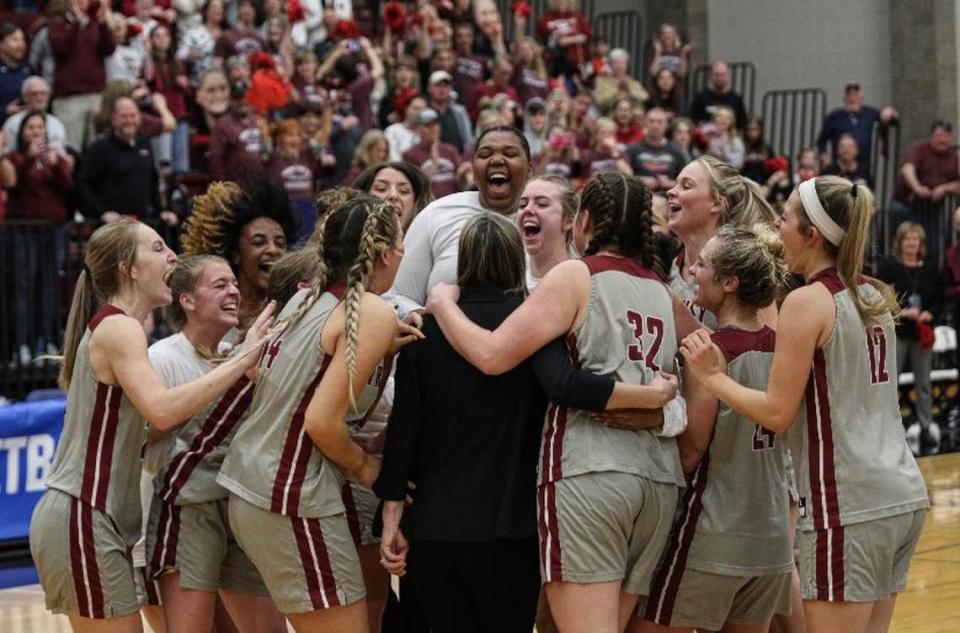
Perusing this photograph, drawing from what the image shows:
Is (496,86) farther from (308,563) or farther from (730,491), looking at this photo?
(308,563)

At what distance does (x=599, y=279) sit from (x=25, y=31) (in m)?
9.03

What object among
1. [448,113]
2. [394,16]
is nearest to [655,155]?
[448,113]

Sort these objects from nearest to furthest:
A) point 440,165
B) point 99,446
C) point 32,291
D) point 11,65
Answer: point 99,446
point 32,291
point 11,65
point 440,165

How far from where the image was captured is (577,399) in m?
4.15

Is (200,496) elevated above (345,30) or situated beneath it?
situated beneath

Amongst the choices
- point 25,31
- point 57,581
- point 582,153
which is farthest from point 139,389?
point 582,153

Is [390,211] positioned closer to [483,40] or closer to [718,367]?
[718,367]

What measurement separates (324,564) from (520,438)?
61cm

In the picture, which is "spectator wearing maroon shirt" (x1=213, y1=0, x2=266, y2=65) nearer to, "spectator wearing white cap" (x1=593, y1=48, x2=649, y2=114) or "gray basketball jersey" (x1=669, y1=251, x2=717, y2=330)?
"spectator wearing white cap" (x1=593, y1=48, x2=649, y2=114)

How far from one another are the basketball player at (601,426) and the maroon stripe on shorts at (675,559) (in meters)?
0.20

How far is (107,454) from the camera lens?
4.46m

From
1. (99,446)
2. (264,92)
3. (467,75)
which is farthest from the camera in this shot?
(467,75)

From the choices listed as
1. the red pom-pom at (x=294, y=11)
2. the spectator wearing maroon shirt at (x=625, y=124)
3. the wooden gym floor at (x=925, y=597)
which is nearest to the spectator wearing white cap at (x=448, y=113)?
the red pom-pom at (x=294, y=11)

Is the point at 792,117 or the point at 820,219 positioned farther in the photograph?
the point at 792,117
